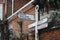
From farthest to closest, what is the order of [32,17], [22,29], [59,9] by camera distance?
[22,29] < [32,17] < [59,9]

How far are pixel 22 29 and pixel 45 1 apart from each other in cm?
322

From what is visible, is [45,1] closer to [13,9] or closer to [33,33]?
[33,33]

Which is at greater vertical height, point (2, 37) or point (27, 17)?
point (27, 17)

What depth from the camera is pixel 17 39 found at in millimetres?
11922

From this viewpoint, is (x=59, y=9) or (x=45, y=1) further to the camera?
(x=45, y=1)

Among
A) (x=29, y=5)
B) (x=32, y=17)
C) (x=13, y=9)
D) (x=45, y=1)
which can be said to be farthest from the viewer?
(x=13, y=9)

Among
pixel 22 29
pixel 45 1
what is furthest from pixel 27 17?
pixel 22 29

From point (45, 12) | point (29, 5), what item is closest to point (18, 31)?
point (29, 5)

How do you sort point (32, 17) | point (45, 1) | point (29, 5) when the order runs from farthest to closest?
point (29, 5)
point (32, 17)
point (45, 1)

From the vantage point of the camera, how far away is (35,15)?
10.0 meters

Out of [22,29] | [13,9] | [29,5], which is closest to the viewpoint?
[29,5]

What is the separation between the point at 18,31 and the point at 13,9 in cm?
204

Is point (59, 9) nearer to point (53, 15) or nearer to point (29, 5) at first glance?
point (53, 15)

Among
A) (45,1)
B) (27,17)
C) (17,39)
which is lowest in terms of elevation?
(17,39)
